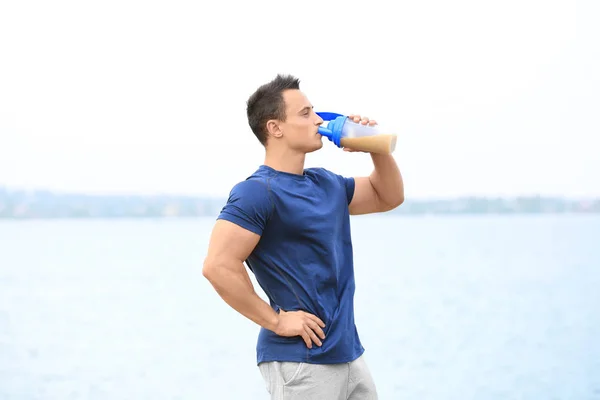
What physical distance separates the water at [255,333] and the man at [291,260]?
459 cm

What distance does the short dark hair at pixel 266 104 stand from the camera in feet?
7.59

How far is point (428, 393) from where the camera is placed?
23.0ft

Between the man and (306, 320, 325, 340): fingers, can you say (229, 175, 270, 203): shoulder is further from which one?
(306, 320, 325, 340): fingers

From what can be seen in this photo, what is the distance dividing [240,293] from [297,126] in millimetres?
461

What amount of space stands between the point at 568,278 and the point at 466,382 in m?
9.33

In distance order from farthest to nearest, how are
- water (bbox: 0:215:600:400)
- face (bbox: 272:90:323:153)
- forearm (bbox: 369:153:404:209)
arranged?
water (bbox: 0:215:600:400), forearm (bbox: 369:153:404:209), face (bbox: 272:90:323:153)

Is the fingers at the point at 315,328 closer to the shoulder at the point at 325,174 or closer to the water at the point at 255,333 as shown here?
the shoulder at the point at 325,174

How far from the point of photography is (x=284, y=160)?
233cm

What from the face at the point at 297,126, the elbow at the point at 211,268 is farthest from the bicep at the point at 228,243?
the face at the point at 297,126

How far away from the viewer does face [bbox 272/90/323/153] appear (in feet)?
7.57

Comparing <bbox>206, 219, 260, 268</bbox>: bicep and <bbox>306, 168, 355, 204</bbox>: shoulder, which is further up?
<bbox>306, 168, 355, 204</bbox>: shoulder

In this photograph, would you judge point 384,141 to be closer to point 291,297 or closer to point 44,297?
point 291,297

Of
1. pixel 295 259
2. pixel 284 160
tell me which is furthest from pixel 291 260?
pixel 284 160

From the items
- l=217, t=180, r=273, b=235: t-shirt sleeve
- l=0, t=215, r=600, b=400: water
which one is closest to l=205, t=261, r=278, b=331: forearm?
l=217, t=180, r=273, b=235: t-shirt sleeve
